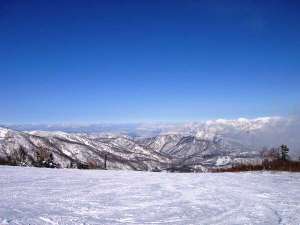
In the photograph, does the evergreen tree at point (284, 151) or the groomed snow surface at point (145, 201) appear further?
the evergreen tree at point (284, 151)

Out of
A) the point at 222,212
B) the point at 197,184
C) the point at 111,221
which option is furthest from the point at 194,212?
the point at 197,184

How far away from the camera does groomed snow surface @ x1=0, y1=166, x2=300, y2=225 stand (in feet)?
37.3

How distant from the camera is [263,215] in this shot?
12.5 meters

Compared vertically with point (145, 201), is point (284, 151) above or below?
above

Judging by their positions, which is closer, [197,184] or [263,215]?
[263,215]

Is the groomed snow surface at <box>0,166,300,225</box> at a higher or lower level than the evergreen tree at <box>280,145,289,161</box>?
lower

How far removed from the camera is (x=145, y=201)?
14.6 metres

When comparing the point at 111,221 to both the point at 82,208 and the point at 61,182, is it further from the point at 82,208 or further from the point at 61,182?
the point at 61,182

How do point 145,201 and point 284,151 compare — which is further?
point 284,151

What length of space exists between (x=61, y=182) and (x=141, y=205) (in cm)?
748

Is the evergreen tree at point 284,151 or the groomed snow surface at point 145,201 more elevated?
the evergreen tree at point 284,151

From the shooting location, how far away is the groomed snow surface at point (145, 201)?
11359mm

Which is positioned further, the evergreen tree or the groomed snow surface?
the evergreen tree

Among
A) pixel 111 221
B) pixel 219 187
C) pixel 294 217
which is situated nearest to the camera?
pixel 111 221
